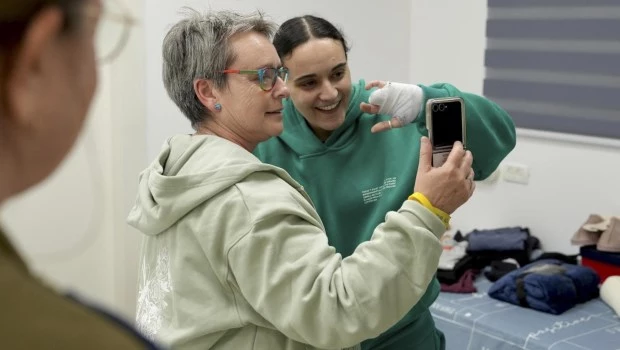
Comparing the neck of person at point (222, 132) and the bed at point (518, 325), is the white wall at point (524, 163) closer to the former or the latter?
the bed at point (518, 325)

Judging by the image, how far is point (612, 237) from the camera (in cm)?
293

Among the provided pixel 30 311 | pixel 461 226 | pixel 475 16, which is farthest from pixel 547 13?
pixel 30 311

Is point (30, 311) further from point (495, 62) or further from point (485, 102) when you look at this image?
point (495, 62)

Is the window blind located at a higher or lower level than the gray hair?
lower

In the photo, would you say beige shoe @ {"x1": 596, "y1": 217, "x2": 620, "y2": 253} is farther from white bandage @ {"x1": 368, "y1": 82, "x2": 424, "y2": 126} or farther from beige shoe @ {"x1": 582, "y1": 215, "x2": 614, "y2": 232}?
white bandage @ {"x1": 368, "y1": 82, "x2": 424, "y2": 126}

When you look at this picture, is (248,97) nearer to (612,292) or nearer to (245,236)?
(245,236)

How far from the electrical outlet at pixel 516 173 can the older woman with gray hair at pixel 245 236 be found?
2.18 metres

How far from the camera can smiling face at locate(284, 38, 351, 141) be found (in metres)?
1.82

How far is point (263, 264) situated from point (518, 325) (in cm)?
177

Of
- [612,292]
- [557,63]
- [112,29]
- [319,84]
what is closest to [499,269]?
[612,292]

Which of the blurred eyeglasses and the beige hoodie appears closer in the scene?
the blurred eyeglasses

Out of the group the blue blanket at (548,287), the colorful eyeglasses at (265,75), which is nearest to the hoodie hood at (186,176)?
the colorful eyeglasses at (265,75)

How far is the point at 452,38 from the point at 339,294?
2825mm

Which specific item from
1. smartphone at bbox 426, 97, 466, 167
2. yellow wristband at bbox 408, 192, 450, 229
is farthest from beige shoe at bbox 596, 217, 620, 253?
yellow wristband at bbox 408, 192, 450, 229
